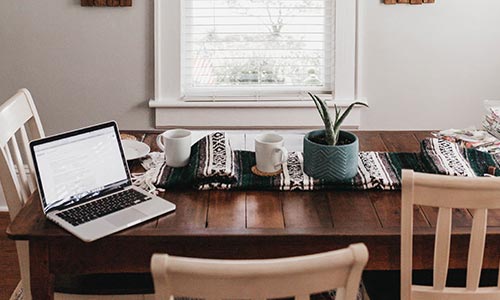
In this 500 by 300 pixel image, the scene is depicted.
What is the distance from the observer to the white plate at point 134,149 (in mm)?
2297

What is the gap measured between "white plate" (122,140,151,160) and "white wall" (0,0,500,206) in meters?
1.02

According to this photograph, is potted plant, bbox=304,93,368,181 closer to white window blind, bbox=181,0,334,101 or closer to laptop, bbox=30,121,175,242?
laptop, bbox=30,121,175,242

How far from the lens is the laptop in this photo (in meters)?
1.86

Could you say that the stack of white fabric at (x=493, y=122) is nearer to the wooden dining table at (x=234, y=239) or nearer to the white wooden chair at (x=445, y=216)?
the wooden dining table at (x=234, y=239)

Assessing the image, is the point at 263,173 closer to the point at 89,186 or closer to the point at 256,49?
the point at 89,186

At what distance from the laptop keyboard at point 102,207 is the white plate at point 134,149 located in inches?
10.8

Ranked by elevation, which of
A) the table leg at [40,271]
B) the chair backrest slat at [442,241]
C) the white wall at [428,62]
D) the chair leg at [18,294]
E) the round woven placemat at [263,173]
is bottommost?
the chair leg at [18,294]

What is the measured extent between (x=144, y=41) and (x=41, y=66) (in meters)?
0.50

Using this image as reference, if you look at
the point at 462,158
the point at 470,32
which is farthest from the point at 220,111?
the point at 462,158

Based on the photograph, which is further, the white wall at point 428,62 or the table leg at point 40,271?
the white wall at point 428,62

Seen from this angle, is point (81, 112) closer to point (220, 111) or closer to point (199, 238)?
point (220, 111)

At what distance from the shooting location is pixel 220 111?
11.2 ft

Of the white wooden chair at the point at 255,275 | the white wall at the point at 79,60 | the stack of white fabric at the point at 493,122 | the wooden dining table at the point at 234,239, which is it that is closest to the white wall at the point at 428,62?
the stack of white fabric at the point at 493,122

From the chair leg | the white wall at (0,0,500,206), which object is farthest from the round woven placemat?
the white wall at (0,0,500,206)
